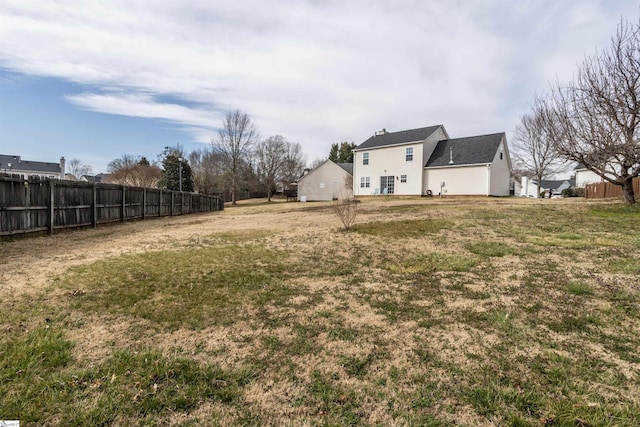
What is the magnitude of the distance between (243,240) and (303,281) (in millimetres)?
3778

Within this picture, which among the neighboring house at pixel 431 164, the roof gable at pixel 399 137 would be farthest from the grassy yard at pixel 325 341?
the roof gable at pixel 399 137

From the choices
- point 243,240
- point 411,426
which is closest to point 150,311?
point 411,426

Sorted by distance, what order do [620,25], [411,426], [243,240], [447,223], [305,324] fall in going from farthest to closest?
[620,25] < [447,223] < [243,240] < [305,324] < [411,426]

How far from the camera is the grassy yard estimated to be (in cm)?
220

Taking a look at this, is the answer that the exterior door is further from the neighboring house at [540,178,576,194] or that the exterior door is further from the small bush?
the neighboring house at [540,178,576,194]

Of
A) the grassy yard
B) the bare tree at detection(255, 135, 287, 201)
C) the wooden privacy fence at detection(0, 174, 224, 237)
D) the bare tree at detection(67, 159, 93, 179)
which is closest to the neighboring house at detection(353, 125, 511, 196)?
the bare tree at detection(255, 135, 287, 201)

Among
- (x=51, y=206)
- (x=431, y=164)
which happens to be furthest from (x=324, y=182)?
(x=51, y=206)

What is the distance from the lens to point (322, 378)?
2.56m

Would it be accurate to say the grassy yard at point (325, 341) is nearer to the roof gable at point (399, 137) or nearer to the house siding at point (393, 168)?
the house siding at point (393, 168)

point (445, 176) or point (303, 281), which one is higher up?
point (445, 176)

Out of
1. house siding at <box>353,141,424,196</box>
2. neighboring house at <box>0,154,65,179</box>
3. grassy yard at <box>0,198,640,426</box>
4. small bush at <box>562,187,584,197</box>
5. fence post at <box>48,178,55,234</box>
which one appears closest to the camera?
grassy yard at <box>0,198,640,426</box>

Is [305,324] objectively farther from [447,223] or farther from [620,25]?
[620,25]

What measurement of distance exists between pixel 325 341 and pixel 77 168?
267 feet

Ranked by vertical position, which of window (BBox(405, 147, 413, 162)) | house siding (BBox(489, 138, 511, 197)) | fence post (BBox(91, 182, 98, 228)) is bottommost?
fence post (BBox(91, 182, 98, 228))
